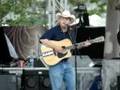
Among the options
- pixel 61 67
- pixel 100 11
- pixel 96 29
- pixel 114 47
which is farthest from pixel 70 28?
pixel 100 11

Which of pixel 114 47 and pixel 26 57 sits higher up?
pixel 114 47

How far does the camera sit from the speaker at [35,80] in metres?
9.22

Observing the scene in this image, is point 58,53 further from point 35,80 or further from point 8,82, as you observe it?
point 35,80

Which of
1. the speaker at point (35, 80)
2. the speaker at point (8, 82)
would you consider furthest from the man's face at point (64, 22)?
the speaker at point (35, 80)

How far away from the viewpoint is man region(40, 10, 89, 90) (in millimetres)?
7293

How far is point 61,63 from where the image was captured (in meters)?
7.37

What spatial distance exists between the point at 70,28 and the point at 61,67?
56cm

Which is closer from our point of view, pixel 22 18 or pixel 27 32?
pixel 27 32

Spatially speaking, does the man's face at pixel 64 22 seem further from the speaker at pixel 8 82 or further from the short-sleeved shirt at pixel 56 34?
the speaker at pixel 8 82

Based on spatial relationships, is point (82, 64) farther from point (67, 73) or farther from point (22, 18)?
point (22, 18)

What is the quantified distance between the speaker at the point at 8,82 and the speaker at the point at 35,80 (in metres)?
1.10

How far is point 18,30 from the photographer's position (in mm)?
12031

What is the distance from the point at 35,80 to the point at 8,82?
1245 mm

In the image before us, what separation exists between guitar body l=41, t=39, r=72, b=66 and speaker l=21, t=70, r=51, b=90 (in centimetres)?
169
